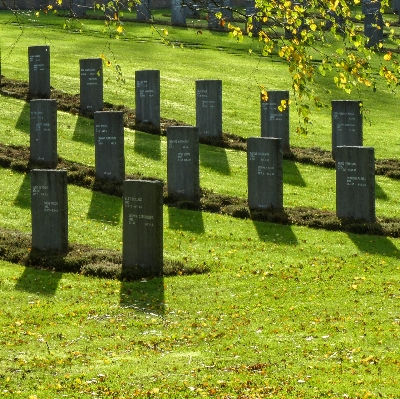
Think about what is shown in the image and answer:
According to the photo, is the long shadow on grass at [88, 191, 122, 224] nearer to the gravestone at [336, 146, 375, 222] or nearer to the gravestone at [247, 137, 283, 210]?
the gravestone at [247, 137, 283, 210]

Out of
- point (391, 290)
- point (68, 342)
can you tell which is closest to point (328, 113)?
point (391, 290)

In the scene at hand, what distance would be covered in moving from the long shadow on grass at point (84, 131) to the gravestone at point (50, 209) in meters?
10.6

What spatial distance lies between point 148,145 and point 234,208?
23.7 feet

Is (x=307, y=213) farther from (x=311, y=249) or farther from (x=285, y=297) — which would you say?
(x=285, y=297)

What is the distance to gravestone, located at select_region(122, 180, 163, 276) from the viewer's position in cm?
1830

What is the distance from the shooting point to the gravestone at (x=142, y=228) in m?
18.3

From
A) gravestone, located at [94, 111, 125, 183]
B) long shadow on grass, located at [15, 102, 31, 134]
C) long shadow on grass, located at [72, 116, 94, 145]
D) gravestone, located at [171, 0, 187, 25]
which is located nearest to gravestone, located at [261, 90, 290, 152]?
long shadow on grass, located at [72, 116, 94, 145]

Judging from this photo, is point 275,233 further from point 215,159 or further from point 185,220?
point 215,159

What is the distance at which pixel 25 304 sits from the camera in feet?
54.1

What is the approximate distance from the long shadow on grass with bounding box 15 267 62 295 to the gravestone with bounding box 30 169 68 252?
0.94m

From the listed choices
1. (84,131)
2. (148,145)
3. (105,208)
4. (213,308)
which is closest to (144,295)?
(213,308)

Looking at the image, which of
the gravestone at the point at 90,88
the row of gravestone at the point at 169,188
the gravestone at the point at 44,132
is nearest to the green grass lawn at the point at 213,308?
the row of gravestone at the point at 169,188

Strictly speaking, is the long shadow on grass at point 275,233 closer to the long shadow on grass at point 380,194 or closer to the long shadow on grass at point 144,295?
the long shadow on grass at point 144,295

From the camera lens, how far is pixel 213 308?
16.3 meters
